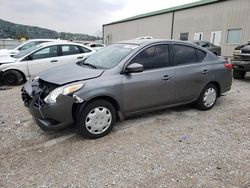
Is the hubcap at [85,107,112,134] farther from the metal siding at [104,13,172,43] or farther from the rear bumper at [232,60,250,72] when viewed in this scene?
the metal siding at [104,13,172,43]

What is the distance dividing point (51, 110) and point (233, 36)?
18.9 meters

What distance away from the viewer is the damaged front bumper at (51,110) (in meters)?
3.12

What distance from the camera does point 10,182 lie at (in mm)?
2480

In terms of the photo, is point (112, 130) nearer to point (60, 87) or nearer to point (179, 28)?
point (60, 87)

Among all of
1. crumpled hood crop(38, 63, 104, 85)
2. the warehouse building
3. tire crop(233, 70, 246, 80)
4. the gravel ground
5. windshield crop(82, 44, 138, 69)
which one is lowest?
the gravel ground

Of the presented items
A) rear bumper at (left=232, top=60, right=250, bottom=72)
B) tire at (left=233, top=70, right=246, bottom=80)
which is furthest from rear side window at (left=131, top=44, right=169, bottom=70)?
tire at (left=233, top=70, right=246, bottom=80)

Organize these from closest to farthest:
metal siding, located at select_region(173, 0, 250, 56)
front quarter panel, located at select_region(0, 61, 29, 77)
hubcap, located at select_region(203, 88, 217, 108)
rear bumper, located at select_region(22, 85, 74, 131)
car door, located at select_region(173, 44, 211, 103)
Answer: rear bumper, located at select_region(22, 85, 74, 131)
car door, located at select_region(173, 44, 211, 103)
hubcap, located at select_region(203, 88, 217, 108)
front quarter panel, located at select_region(0, 61, 29, 77)
metal siding, located at select_region(173, 0, 250, 56)

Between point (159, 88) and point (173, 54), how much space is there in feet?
2.51

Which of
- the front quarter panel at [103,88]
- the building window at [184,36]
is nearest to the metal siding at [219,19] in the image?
the building window at [184,36]

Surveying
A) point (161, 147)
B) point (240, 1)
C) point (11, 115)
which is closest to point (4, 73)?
point (11, 115)

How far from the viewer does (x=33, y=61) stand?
721cm

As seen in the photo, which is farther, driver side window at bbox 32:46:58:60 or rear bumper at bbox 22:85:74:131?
driver side window at bbox 32:46:58:60

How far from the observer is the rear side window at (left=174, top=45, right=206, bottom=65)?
4.29 metres

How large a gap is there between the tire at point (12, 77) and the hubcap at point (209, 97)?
227 inches
